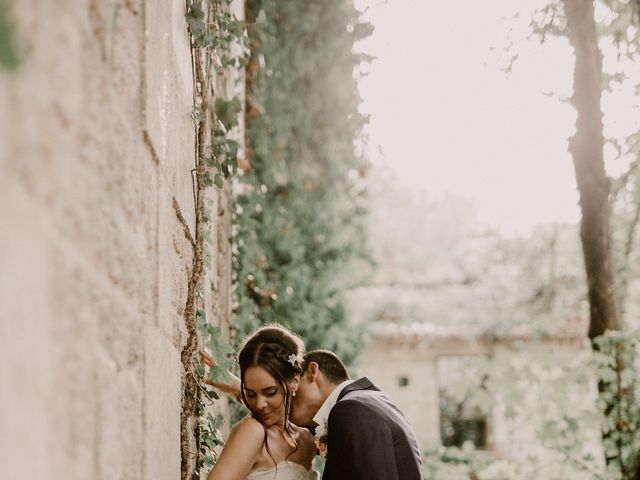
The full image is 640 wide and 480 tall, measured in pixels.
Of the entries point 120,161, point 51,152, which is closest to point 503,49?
point 120,161

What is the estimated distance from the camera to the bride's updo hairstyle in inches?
126

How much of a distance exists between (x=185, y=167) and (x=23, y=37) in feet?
6.05

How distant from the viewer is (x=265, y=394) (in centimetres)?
317

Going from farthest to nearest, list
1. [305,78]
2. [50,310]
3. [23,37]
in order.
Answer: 1. [305,78]
2. [50,310]
3. [23,37]

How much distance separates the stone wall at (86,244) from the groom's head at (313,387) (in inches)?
49.4

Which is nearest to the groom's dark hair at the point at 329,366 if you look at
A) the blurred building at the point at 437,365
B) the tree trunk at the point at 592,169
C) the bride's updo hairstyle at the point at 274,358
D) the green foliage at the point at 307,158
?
the bride's updo hairstyle at the point at 274,358

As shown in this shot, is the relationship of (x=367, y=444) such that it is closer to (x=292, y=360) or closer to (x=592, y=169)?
(x=292, y=360)

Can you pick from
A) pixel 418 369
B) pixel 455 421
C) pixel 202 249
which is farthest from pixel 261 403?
pixel 455 421

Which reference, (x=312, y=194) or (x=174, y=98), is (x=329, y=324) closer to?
(x=312, y=194)

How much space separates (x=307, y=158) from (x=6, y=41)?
24.1 feet

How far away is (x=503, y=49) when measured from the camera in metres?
6.39

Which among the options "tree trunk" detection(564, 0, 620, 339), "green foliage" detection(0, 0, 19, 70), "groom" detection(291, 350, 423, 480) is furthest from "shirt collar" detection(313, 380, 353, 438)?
"tree trunk" detection(564, 0, 620, 339)

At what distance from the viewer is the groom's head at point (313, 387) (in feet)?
11.0

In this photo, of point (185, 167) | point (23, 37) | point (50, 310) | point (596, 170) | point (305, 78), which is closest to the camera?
point (23, 37)
